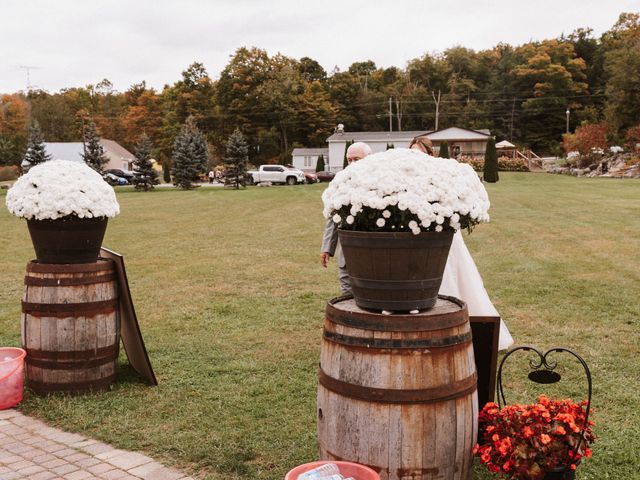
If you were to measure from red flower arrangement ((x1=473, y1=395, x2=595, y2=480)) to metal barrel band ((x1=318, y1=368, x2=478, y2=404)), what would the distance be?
0.39m

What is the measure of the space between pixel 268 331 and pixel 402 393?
4572 millimetres

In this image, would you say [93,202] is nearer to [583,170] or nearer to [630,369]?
[630,369]

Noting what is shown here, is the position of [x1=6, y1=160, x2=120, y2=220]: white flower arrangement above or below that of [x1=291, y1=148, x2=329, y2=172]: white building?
below

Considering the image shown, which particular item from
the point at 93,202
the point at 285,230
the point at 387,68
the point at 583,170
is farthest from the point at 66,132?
the point at 93,202

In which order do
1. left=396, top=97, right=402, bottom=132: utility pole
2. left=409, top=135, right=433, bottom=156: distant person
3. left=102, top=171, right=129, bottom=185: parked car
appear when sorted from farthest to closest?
left=396, top=97, right=402, bottom=132: utility pole, left=102, top=171, right=129, bottom=185: parked car, left=409, top=135, right=433, bottom=156: distant person

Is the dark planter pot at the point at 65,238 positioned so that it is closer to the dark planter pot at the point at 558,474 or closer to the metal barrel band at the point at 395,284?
the metal barrel band at the point at 395,284

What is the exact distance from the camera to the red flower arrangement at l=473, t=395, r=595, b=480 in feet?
11.2

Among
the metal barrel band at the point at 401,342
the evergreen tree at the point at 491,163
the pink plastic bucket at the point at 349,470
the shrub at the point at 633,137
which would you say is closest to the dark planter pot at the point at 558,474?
the metal barrel band at the point at 401,342

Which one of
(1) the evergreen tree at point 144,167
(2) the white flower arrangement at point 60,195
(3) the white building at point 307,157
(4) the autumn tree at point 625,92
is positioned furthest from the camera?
(3) the white building at point 307,157

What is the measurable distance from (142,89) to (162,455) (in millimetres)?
103892

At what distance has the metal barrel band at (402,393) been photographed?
3141mm

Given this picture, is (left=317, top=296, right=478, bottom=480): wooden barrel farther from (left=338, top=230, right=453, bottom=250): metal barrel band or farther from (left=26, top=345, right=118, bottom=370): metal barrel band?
(left=26, top=345, right=118, bottom=370): metal barrel band

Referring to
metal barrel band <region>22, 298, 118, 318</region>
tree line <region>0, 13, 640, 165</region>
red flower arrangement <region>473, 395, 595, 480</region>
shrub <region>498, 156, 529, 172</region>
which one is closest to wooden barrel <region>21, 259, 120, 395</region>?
metal barrel band <region>22, 298, 118, 318</region>

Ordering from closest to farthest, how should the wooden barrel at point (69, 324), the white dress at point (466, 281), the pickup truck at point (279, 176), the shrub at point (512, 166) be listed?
the wooden barrel at point (69, 324)
the white dress at point (466, 281)
the pickup truck at point (279, 176)
the shrub at point (512, 166)
